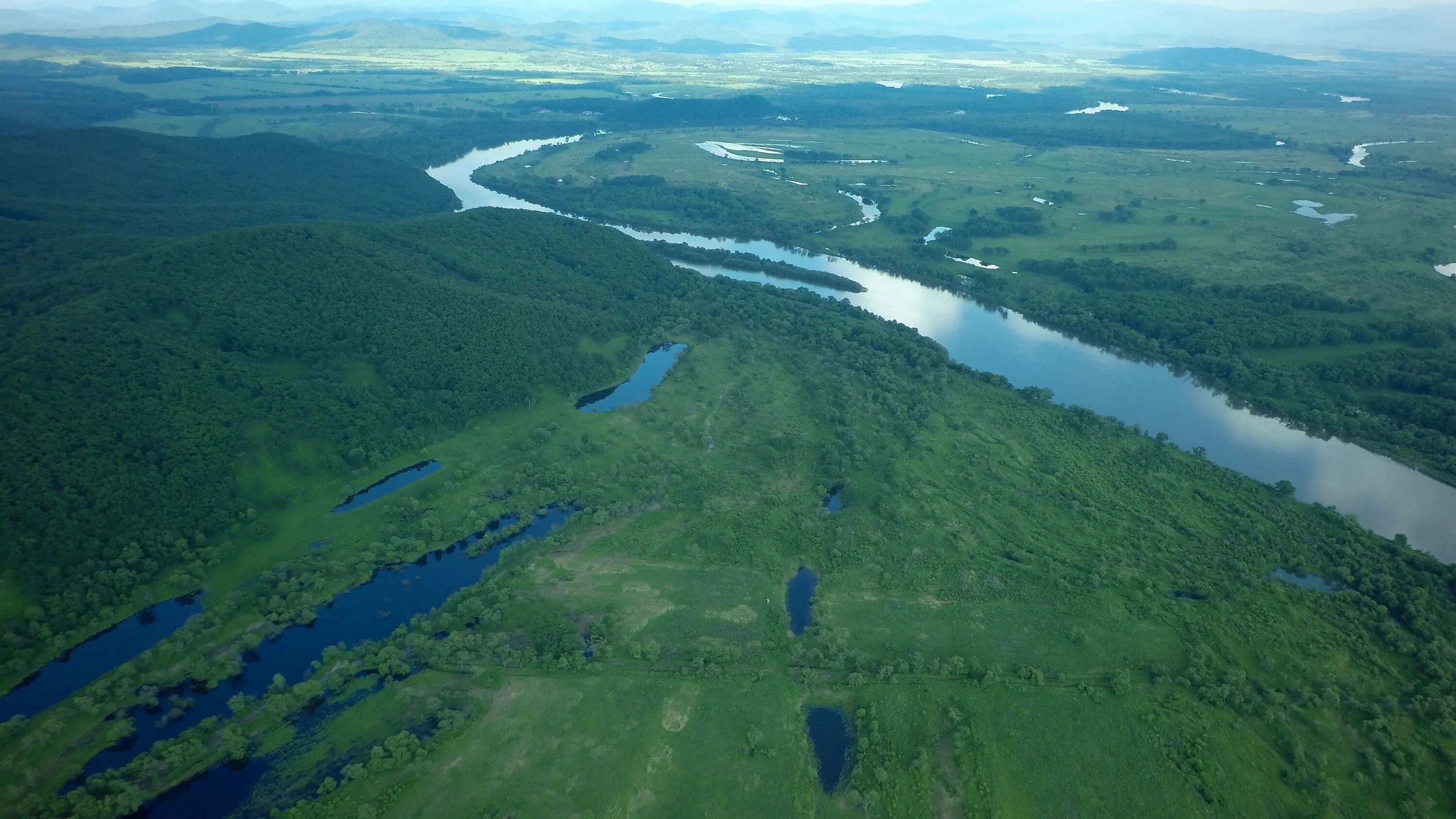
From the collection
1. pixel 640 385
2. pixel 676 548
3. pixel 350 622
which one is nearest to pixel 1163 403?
pixel 676 548

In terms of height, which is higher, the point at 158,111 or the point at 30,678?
the point at 158,111

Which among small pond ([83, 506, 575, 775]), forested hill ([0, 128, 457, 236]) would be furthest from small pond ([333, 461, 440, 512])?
forested hill ([0, 128, 457, 236])

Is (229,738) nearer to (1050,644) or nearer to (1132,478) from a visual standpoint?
(1050,644)

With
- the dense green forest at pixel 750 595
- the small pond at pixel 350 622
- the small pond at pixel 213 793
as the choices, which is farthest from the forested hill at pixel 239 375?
the small pond at pixel 213 793

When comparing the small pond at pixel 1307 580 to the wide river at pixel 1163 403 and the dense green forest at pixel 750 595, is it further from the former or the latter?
the wide river at pixel 1163 403

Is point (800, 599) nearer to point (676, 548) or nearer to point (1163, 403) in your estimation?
point (676, 548)

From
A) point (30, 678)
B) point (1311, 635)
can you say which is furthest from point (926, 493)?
point (30, 678)
